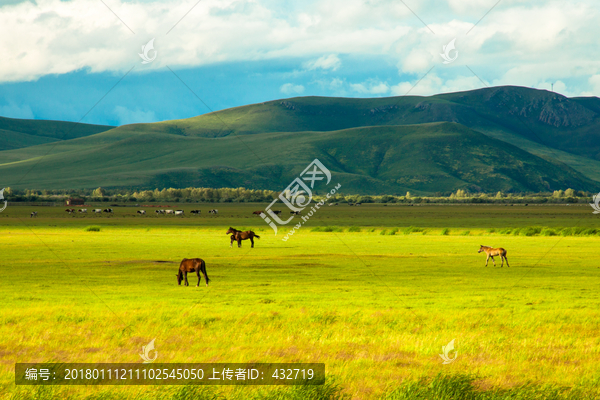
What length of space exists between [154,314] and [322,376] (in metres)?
7.03

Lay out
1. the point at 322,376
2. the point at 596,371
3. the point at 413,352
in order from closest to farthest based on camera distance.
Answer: the point at 322,376 → the point at 596,371 → the point at 413,352

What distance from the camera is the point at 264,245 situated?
4675 centimetres

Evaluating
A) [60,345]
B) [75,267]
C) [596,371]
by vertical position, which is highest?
[75,267]

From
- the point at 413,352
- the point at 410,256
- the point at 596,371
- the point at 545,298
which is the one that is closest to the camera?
the point at 596,371

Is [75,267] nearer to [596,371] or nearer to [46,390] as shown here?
[46,390]

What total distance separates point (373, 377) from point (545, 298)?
11753 millimetres

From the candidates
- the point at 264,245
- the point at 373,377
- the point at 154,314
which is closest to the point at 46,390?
the point at 373,377

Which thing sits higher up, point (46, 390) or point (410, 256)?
point (410, 256)

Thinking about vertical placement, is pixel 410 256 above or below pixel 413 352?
above

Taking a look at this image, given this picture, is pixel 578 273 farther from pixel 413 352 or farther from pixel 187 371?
pixel 187 371

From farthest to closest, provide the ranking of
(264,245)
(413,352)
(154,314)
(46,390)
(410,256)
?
(264,245), (410,256), (154,314), (413,352), (46,390)

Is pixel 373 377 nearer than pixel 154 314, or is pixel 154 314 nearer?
pixel 373 377

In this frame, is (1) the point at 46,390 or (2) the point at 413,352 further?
(2) the point at 413,352

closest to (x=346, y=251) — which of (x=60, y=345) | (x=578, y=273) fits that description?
(x=578, y=273)
